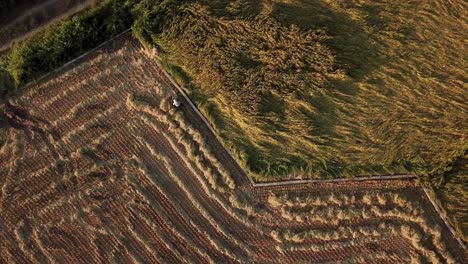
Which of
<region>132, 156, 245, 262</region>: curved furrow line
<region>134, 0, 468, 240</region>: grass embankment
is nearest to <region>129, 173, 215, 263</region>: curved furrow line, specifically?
<region>132, 156, 245, 262</region>: curved furrow line

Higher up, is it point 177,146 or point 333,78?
point 177,146

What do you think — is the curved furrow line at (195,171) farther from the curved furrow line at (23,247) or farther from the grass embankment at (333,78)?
the curved furrow line at (23,247)

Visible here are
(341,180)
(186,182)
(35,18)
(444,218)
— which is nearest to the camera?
(444,218)

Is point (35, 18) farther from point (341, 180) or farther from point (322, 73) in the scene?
point (341, 180)

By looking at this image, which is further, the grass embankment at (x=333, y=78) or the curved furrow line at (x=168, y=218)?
the curved furrow line at (x=168, y=218)

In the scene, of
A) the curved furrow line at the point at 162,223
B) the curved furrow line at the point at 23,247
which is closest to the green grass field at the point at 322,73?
the curved furrow line at the point at 162,223

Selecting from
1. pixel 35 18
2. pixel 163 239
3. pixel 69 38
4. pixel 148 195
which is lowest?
pixel 163 239

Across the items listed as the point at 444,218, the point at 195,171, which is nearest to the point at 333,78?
the point at 195,171
